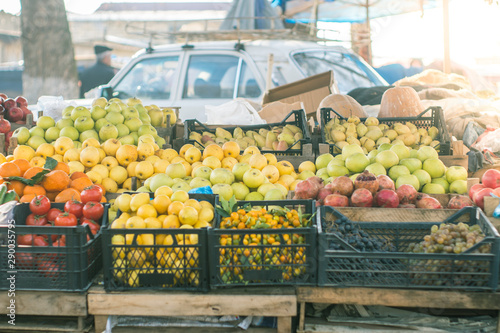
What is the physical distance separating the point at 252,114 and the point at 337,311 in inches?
126

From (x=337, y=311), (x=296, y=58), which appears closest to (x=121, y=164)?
(x=337, y=311)

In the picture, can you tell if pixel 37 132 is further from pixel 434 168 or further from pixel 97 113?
pixel 434 168

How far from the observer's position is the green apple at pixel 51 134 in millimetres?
4043

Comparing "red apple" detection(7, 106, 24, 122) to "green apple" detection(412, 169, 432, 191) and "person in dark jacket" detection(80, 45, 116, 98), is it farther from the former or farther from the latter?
"person in dark jacket" detection(80, 45, 116, 98)

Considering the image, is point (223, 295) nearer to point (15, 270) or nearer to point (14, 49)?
point (15, 270)

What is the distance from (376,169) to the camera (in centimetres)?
326

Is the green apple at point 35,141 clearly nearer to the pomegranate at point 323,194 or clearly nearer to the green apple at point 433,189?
the pomegranate at point 323,194

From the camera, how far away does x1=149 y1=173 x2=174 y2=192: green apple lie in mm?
3203

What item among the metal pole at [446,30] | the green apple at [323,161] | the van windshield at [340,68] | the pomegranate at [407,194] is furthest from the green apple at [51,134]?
the metal pole at [446,30]

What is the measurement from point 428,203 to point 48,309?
220cm

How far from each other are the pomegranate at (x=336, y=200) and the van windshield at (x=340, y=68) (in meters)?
4.10

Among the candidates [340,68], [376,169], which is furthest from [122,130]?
[340,68]

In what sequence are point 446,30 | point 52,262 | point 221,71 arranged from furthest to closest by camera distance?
point 446,30
point 221,71
point 52,262

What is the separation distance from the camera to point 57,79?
387 inches
